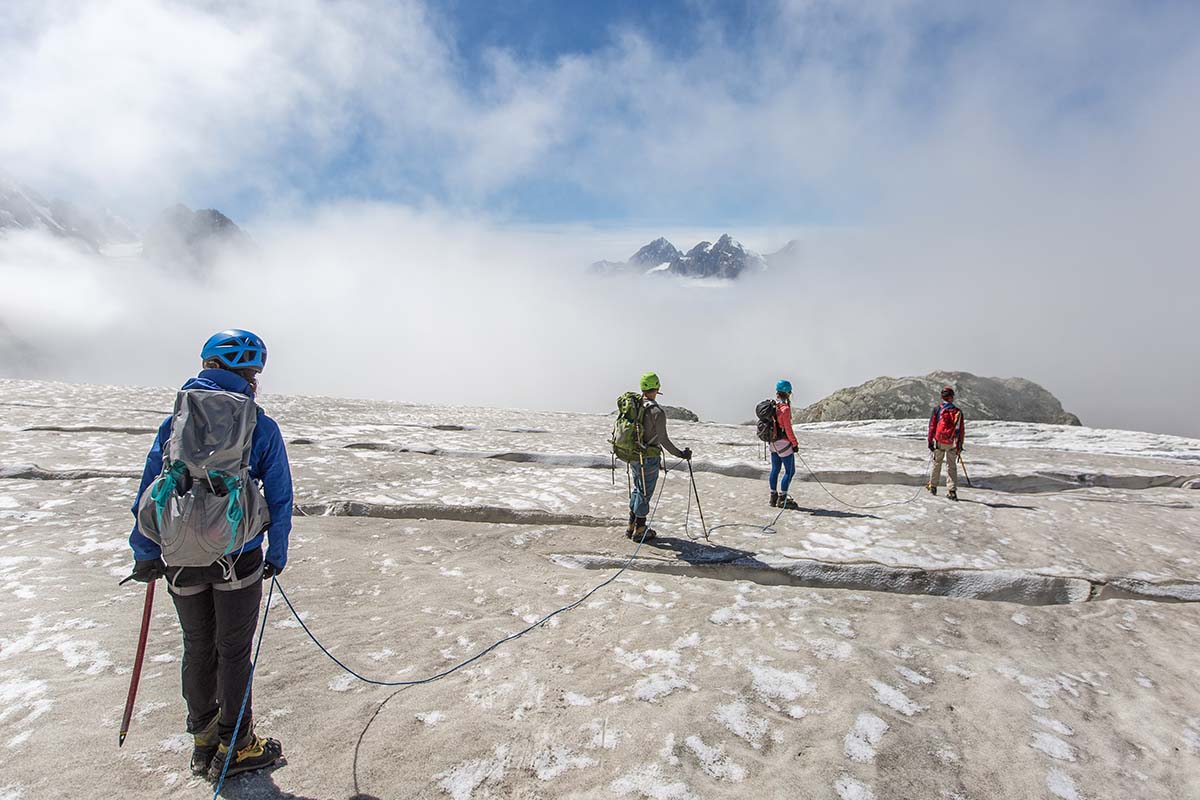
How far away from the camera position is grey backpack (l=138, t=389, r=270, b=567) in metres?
3.63

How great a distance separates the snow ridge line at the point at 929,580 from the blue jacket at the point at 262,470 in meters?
5.83

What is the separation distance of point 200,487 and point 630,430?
692 cm

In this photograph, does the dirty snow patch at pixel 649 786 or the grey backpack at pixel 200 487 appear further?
the dirty snow patch at pixel 649 786

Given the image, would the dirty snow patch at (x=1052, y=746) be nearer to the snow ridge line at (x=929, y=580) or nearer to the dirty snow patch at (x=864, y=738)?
the dirty snow patch at (x=864, y=738)

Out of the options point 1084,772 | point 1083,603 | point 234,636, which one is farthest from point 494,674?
point 1083,603

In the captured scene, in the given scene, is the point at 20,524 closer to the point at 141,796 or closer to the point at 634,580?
the point at 141,796

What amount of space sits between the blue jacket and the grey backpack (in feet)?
0.67

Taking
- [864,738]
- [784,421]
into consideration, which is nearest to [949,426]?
[784,421]

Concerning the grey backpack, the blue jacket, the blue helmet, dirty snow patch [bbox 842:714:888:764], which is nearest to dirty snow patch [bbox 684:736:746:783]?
dirty snow patch [bbox 842:714:888:764]

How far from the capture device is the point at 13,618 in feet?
21.1

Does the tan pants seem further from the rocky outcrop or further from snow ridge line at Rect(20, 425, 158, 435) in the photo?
the rocky outcrop

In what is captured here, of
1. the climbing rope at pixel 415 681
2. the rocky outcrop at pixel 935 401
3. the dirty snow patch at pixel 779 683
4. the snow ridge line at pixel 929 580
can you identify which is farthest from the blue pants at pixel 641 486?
the rocky outcrop at pixel 935 401

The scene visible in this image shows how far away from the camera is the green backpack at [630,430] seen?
9875mm

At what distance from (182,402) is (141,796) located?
288 cm
